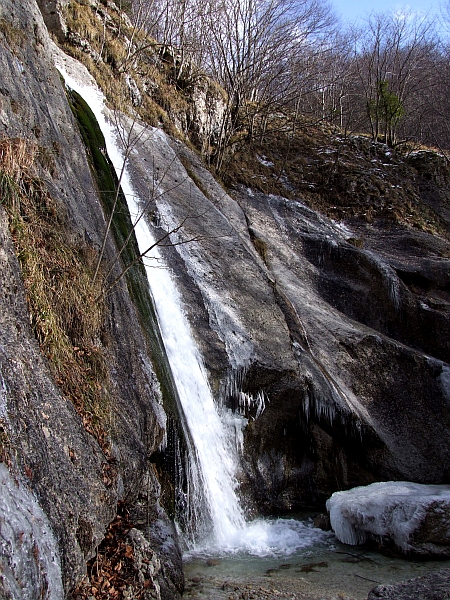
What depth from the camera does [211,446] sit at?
8.04m

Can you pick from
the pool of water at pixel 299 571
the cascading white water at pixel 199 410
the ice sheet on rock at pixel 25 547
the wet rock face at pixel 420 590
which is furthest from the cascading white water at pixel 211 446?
the ice sheet on rock at pixel 25 547

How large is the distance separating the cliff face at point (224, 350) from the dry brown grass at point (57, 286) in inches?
2.3

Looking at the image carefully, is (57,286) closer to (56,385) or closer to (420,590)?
(56,385)

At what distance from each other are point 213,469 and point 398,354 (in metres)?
5.44

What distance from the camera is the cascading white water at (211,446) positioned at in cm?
716

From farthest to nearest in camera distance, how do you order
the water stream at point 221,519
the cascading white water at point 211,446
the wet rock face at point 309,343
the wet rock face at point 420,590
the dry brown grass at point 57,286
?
the wet rock face at point 309,343
the cascading white water at point 211,446
the water stream at point 221,519
the dry brown grass at point 57,286
the wet rock face at point 420,590

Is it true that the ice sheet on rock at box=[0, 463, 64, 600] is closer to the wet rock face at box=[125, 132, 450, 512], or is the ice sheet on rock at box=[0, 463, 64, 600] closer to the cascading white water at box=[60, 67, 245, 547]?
the cascading white water at box=[60, 67, 245, 547]

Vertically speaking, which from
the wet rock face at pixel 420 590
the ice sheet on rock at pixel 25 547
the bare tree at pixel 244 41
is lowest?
the wet rock face at pixel 420 590

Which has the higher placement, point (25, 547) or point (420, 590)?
point (25, 547)

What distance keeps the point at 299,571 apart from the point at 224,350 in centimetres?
385

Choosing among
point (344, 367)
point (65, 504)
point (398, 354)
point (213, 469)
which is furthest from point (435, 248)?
point (65, 504)

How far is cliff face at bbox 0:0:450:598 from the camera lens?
412 centimetres

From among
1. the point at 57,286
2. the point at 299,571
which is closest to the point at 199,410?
the point at 299,571

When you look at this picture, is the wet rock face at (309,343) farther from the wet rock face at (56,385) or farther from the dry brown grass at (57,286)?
the dry brown grass at (57,286)
